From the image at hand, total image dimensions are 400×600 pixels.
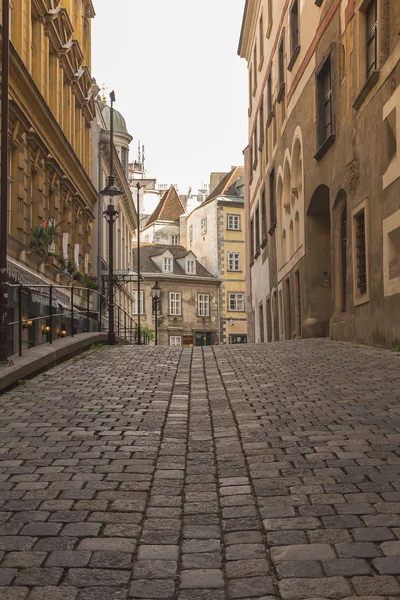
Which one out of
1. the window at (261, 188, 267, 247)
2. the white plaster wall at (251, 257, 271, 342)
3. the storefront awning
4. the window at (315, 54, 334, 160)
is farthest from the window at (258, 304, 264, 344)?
the window at (315, 54, 334, 160)

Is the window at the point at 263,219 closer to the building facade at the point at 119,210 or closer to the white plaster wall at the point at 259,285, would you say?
the white plaster wall at the point at 259,285

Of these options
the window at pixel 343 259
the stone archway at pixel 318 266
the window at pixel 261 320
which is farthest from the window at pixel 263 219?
the window at pixel 343 259

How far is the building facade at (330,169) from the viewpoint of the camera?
1541cm

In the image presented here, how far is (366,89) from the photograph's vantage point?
1642 cm

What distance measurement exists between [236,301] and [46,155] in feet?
156

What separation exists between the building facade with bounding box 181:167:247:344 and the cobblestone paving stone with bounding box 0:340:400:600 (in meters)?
59.8

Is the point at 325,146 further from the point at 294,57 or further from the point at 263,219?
the point at 263,219

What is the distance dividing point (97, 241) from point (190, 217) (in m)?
42.3

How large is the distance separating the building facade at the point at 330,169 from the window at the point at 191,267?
35.4 m

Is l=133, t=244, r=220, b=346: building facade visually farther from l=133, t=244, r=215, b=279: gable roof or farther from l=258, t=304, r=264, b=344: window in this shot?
l=258, t=304, r=264, b=344: window

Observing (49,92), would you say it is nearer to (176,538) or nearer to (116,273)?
(116,273)

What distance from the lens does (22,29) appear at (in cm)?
2252

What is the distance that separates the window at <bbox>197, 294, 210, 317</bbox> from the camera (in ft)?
230

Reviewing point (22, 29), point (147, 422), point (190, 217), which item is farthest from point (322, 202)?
point (190, 217)
